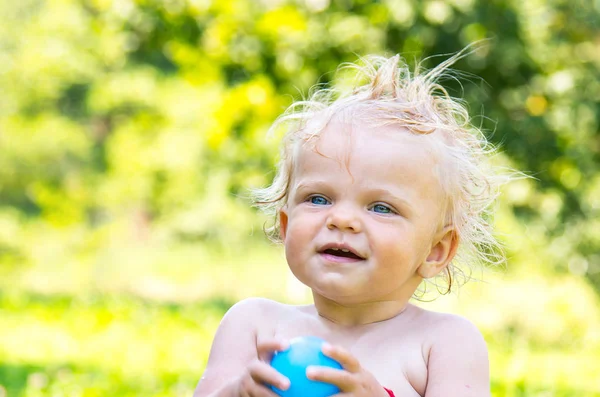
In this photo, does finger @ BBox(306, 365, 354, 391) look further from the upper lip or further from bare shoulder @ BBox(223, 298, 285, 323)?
bare shoulder @ BBox(223, 298, 285, 323)

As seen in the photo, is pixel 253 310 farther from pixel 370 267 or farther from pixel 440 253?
pixel 440 253

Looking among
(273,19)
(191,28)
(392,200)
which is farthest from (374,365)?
(191,28)

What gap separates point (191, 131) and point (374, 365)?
61.7ft

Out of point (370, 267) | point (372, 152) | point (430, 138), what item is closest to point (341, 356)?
point (370, 267)

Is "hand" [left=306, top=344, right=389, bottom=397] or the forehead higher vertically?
the forehead

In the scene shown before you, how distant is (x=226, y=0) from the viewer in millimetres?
8727

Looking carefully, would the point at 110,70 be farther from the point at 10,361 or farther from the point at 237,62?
the point at 10,361

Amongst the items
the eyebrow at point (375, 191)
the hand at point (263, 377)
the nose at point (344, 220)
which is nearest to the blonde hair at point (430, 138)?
the eyebrow at point (375, 191)

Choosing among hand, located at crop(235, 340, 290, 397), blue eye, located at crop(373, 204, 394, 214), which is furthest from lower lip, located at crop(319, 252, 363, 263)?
hand, located at crop(235, 340, 290, 397)

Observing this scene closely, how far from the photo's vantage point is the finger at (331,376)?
196 centimetres

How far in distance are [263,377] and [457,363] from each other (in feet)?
1.75

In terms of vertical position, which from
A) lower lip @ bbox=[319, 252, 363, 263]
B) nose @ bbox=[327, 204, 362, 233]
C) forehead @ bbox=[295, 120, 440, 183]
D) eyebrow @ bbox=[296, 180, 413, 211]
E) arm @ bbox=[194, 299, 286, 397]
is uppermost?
forehead @ bbox=[295, 120, 440, 183]

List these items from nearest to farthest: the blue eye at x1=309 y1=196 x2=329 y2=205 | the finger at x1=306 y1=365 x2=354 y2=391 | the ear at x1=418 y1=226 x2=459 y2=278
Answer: the finger at x1=306 y1=365 x2=354 y2=391 < the blue eye at x1=309 y1=196 x2=329 y2=205 < the ear at x1=418 y1=226 x2=459 y2=278

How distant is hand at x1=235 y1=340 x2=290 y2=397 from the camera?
198 centimetres
